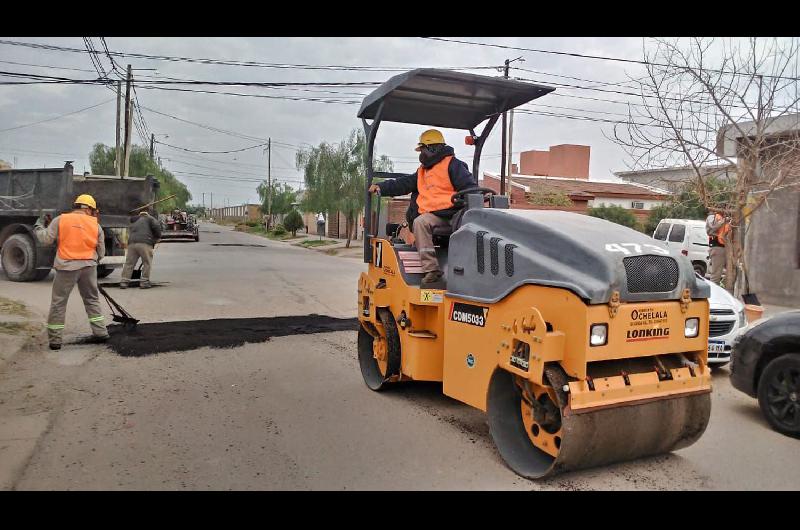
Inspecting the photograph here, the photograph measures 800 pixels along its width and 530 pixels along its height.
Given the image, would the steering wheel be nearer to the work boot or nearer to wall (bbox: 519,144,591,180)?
the work boot

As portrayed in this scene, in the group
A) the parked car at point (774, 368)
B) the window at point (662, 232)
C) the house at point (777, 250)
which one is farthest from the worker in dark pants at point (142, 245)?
the window at point (662, 232)

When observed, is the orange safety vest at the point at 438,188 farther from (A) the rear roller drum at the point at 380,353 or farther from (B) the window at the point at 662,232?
(B) the window at the point at 662,232

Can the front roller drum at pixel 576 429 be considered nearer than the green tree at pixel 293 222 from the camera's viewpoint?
Yes

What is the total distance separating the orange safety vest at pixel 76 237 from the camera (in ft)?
24.7

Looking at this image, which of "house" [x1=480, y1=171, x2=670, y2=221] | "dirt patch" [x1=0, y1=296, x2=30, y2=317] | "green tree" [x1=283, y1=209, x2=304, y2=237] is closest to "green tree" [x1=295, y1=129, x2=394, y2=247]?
"house" [x1=480, y1=171, x2=670, y2=221]

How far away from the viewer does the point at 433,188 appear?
559cm

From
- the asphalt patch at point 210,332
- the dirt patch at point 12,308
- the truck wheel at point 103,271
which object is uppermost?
the truck wheel at point 103,271

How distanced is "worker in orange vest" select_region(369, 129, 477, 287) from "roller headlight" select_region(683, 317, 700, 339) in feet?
Answer: 6.59

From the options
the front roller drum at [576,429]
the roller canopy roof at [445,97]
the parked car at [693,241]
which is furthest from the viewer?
the parked car at [693,241]

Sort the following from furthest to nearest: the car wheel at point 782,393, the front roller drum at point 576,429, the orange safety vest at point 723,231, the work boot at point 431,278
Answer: the orange safety vest at point 723,231 → the work boot at point 431,278 → the car wheel at point 782,393 → the front roller drum at point 576,429

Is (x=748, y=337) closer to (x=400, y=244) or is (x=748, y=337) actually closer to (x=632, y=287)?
(x=632, y=287)

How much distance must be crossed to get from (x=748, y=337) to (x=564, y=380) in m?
2.85

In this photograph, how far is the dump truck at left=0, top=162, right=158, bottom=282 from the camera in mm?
13359

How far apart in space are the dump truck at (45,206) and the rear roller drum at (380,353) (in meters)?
9.66
